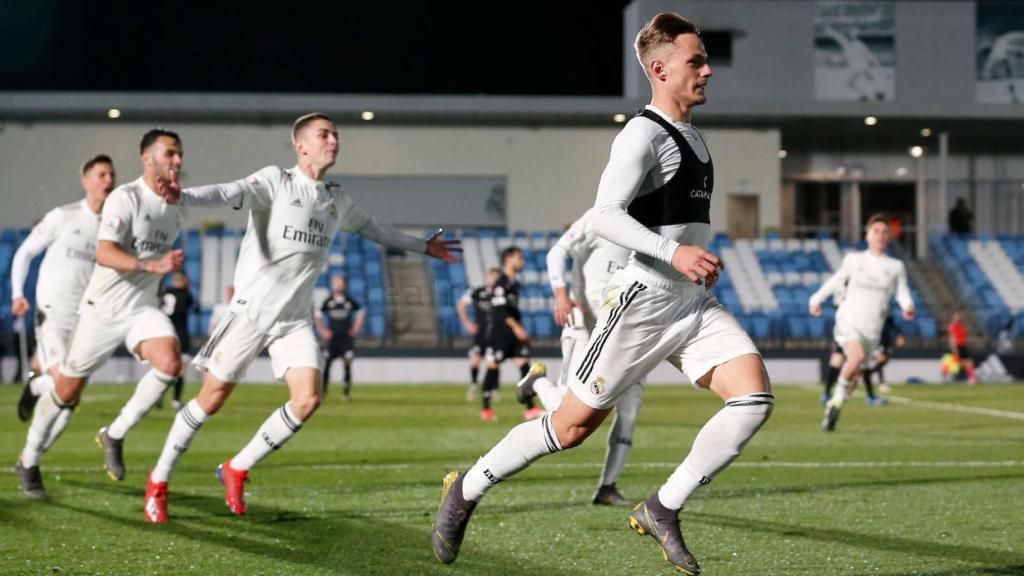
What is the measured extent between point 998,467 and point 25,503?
751 cm

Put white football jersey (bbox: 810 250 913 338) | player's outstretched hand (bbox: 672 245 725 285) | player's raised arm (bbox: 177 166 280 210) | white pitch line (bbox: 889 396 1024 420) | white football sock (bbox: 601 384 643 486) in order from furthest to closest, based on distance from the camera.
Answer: white pitch line (bbox: 889 396 1024 420) < white football jersey (bbox: 810 250 913 338) < white football sock (bbox: 601 384 643 486) < player's raised arm (bbox: 177 166 280 210) < player's outstretched hand (bbox: 672 245 725 285)

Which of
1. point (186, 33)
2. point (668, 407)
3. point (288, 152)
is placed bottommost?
point (668, 407)

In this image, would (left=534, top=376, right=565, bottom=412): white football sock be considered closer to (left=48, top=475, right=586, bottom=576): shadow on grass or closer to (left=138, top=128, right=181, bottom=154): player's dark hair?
(left=48, top=475, right=586, bottom=576): shadow on grass

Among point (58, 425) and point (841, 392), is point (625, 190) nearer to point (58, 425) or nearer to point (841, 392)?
point (58, 425)

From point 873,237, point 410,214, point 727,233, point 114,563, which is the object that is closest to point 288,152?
point 410,214

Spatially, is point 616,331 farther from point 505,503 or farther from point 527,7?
point 527,7

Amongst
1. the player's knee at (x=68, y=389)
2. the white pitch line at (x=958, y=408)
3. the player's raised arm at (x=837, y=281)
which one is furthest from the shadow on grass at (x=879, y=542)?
the white pitch line at (x=958, y=408)

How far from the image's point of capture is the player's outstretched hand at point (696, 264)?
528 cm

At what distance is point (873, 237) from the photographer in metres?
15.2

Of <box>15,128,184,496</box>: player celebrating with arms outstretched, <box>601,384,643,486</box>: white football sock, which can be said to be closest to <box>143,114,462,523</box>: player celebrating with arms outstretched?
<box>15,128,184,496</box>: player celebrating with arms outstretched

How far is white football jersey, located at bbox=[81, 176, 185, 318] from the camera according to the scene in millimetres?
9039

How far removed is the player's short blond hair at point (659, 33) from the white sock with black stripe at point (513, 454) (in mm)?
1636

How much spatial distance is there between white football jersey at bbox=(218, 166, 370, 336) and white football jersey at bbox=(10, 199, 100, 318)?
14.2 ft

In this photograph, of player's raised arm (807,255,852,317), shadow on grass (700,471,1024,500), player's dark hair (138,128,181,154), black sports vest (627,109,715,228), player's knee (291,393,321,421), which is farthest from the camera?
player's raised arm (807,255,852,317)
